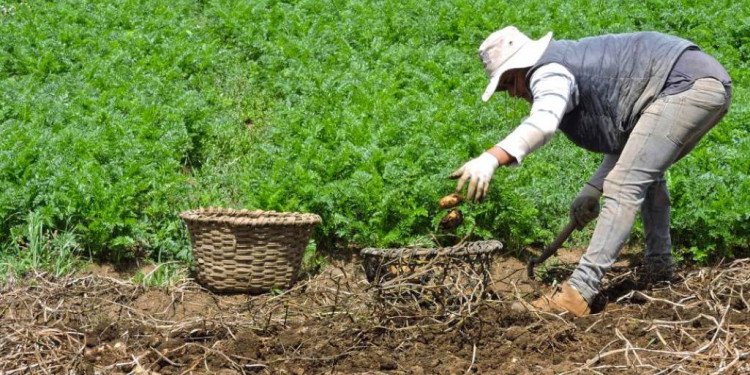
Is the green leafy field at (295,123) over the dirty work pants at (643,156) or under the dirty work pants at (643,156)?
under

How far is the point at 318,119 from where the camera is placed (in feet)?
27.4

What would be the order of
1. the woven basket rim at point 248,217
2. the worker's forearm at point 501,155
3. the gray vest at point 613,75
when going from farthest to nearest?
1. the woven basket rim at point 248,217
2. the gray vest at point 613,75
3. the worker's forearm at point 501,155

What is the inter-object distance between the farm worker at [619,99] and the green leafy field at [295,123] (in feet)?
5.40

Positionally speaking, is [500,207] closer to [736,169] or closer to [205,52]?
[736,169]

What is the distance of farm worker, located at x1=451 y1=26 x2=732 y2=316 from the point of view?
206 inches

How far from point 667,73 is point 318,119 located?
3.57 meters

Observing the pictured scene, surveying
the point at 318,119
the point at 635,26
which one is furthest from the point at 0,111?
the point at 635,26

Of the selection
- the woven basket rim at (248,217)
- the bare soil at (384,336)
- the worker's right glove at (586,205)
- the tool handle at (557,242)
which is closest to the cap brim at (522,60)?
the bare soil at (384,336)

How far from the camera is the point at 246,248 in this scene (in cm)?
644

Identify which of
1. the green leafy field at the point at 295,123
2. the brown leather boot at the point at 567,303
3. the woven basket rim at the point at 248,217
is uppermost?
the brown leather boot at the point at 567,303

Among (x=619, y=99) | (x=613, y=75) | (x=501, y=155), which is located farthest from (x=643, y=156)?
(x=501, y=155)

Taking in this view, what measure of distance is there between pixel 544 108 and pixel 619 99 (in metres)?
0.67

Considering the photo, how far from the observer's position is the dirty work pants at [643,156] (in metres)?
5.30

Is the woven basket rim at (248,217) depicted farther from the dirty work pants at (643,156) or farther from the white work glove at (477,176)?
the white work glove at (477,176)
